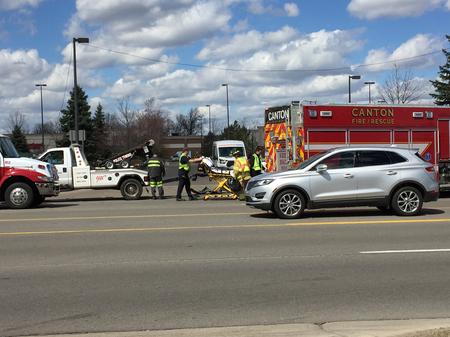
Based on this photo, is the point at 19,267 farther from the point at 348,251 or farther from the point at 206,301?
the point at 348,251

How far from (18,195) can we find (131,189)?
455 centimetres

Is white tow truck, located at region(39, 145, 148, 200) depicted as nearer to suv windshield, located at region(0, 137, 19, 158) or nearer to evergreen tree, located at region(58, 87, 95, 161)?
suv windshield, located at region(0, 137, 19, 158)

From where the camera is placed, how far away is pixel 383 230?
10.8 m

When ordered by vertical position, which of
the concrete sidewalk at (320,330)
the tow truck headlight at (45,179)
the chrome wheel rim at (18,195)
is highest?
the tow truck headlight at (45,179)

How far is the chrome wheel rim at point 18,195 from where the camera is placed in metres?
16.8

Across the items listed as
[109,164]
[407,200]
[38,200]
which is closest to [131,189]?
[109,164]

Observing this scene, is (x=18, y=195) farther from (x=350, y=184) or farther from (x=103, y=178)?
(x=350, y=184)

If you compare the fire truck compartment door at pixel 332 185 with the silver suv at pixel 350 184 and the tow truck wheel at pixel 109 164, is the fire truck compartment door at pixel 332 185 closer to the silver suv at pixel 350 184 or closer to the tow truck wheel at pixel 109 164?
the silver suv at pixel 350 184

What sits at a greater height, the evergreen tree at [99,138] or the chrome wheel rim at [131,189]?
the evergreen tree at [99,138]

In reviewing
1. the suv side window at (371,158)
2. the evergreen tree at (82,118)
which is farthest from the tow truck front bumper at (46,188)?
the evergreen tree at (82,118)

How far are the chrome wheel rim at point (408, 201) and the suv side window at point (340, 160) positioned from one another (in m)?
1.42

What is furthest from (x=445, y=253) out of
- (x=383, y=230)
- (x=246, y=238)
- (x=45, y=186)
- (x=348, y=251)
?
(x=45, y=186)

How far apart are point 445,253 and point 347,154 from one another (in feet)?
15.4

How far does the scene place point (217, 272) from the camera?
7387 millimetres
